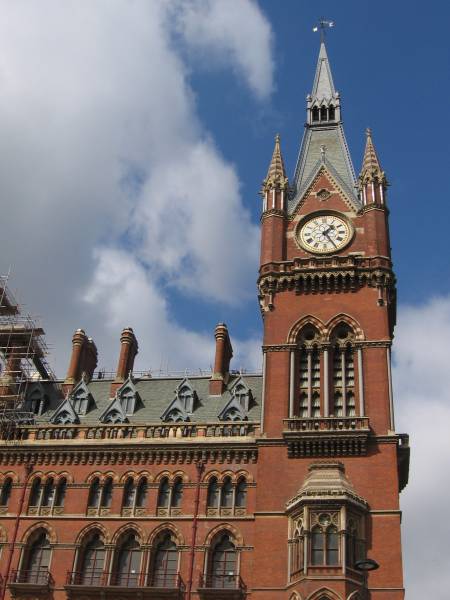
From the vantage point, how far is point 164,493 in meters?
41.3

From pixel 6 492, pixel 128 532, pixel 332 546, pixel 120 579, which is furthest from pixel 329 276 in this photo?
pixel 6 492

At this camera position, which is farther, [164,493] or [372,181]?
[372,181]

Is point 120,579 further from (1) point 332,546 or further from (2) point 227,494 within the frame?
(1) point 332,546

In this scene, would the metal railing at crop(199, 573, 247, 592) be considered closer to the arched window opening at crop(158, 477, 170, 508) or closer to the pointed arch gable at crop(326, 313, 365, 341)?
the arched window opening at crop(158, 477, 170, 508)

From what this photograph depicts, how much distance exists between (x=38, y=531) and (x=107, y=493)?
3895 mm

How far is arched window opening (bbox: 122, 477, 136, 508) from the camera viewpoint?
41312 millimetres

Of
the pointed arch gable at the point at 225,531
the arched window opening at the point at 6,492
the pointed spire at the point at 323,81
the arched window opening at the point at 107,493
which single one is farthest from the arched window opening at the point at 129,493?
the pointed spire at the point at 323,81

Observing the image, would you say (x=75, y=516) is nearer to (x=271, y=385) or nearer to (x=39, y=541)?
(x=39, y=541)

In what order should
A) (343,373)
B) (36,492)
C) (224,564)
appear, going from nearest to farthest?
(224,564) → (343,373) → (36,492)

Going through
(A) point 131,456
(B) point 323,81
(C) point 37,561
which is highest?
(B) point 323,81

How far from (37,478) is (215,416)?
400 inches

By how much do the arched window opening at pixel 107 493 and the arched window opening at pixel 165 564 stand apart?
363cm

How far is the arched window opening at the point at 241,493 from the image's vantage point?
40.3m

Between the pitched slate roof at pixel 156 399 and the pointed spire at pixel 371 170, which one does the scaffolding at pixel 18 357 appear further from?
the pointed spire at pixel 371 170
